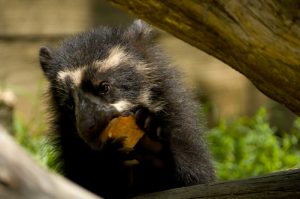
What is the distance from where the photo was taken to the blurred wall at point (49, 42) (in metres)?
8.73

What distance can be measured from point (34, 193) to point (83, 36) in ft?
9.37

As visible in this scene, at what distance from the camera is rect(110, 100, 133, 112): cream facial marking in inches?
186

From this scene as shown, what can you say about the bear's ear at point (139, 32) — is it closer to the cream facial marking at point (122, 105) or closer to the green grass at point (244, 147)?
the cream facial marking at point (122, 105)

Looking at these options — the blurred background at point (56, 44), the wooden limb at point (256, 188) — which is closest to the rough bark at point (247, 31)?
the wooden limb at point (256, 188)

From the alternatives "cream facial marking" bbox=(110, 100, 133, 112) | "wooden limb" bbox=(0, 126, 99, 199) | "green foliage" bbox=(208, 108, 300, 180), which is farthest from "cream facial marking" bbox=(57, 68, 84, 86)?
"wooden limb" bbox=(0, 126, 99, 199)

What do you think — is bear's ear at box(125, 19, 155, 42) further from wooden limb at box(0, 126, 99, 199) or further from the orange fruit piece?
wooden limb at box(0, 126, 99, 199)

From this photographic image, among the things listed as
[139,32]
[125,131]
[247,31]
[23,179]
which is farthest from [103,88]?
[23,179]

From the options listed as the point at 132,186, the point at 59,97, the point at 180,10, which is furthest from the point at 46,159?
the point at 180,10

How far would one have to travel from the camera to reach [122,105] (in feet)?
15.6

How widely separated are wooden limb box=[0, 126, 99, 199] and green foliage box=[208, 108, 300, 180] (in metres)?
4.13

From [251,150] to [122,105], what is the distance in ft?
8.92

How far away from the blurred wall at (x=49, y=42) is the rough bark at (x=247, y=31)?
5036 millimetres

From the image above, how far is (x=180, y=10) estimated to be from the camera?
3.46 metres

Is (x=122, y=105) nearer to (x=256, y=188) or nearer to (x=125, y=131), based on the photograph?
(x=125, y=131)
